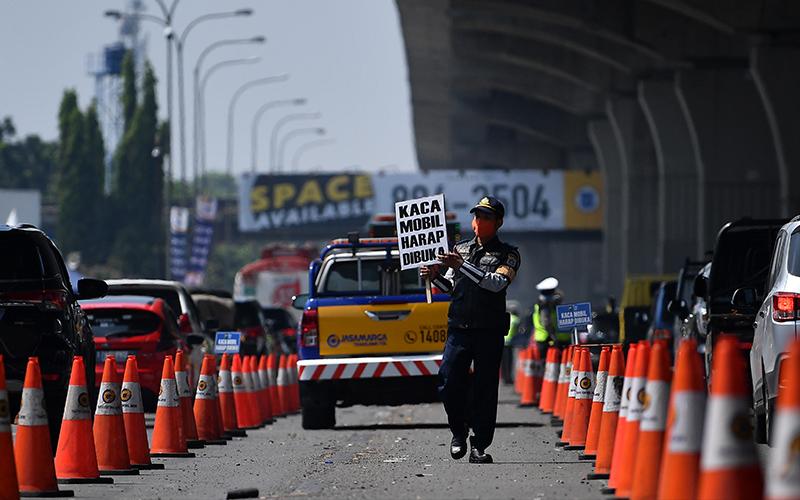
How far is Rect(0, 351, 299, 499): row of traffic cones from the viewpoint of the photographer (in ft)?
38.8

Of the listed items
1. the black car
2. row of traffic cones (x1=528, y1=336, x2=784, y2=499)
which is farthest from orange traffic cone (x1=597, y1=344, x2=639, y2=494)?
the black car

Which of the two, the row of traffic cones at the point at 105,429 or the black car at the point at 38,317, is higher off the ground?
the black car at the point at 38,317

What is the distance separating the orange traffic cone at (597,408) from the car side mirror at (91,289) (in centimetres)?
475

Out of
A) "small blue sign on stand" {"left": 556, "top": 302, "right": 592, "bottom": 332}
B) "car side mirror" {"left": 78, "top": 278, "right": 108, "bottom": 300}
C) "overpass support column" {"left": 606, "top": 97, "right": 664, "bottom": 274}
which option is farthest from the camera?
"overpass support column" {"left": 606, "top": 97, "right": 664, "bottom": 274}

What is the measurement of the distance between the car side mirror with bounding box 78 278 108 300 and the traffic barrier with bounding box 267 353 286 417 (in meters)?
6.60

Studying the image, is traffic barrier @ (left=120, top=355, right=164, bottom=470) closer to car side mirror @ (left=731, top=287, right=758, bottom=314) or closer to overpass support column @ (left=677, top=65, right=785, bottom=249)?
car side mirror @ (left=731, top=287, right=758, bottom=314)

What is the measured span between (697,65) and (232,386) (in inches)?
1391

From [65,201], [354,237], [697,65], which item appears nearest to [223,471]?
[354,237]

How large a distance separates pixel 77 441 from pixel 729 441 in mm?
6261

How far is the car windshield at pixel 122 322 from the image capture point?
22.2 m

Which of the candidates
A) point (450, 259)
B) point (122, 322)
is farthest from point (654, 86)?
point (450, 259)

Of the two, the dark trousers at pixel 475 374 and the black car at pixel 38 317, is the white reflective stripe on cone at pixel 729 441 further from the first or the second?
the black car at pixel 38 317

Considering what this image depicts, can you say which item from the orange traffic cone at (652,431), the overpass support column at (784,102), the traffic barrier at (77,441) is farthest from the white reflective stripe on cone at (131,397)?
the overpass support column at (784,102)

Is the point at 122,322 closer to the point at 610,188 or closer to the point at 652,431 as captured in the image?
the point at 652,431
